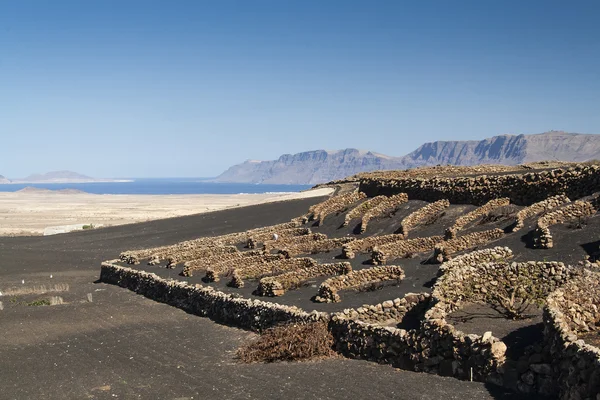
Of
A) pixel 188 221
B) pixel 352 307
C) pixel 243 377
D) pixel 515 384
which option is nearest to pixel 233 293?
pixel 352 307

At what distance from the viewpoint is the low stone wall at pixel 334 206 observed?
1623 inches

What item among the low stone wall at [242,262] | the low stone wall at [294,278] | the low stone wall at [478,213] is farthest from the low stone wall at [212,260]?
the low stone wall at [478,213]

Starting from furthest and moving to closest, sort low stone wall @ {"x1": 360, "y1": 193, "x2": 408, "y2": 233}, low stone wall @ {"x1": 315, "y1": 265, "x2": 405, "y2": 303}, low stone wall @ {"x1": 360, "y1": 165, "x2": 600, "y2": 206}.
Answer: low stone wall @ {"x1": 360, "y1": 193, "x2": 408, "y2": 233}, low stone wall @ {"x1": 360, "y1": 165, "x2": 600, "y2": 206}, low stone wall @ {"x1": 315, "y1": 265, "x2": 405, "y2": 303}

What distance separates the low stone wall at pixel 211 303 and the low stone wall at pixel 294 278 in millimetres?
1501

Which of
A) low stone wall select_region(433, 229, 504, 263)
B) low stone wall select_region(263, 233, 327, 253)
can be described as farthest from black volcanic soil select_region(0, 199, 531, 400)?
low stone wall select_region(263, 233, 327, 253)

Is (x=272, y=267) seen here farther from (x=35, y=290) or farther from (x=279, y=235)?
(x=35, y=290)

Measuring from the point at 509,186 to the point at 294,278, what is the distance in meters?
13.6

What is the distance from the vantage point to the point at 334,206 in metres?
41.8

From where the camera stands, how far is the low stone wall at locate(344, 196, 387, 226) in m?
38.1

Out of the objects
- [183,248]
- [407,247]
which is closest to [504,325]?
[407,247]

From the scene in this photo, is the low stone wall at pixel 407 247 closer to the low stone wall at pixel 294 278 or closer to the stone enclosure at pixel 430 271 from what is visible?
the stone enclosure at pixel 430 271

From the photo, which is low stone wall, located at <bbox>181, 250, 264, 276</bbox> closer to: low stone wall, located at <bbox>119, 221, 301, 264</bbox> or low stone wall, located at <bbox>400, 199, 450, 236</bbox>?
low stone wall, located at <bbox>119, 221, 301, 264</bbox>

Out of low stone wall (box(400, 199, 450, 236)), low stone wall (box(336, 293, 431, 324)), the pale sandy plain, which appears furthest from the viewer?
the pale sandy plain

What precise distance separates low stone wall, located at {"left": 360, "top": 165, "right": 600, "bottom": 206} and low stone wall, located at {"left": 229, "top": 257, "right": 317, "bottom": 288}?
11.3 meters
